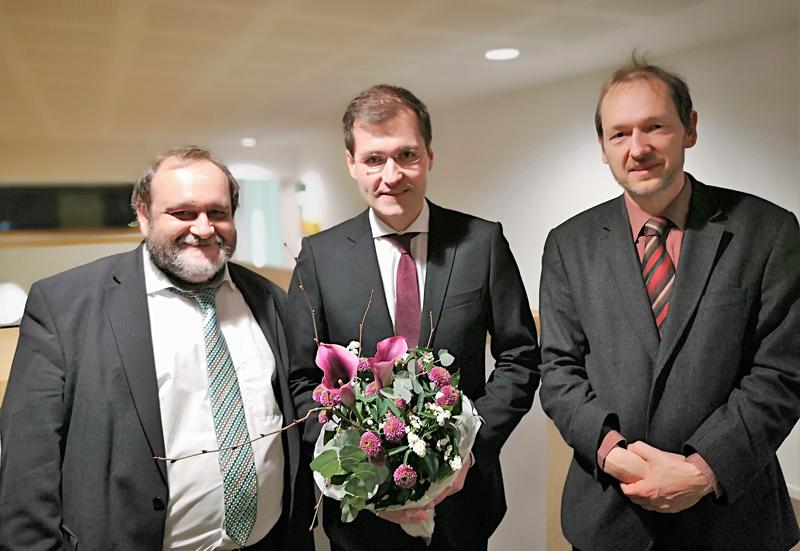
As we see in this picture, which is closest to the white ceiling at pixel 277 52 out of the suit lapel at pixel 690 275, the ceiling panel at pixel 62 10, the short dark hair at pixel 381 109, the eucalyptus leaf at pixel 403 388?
the ceiling panel at pixel 62 10

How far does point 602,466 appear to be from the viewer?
1.64 meters

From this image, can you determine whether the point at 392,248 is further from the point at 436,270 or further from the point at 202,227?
the point at 202,227

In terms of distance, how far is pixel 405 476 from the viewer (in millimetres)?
1475

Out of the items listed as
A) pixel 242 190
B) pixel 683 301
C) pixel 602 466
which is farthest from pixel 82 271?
pixel 683 301

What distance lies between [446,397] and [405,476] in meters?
0.20

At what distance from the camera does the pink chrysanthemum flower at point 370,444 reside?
1479mm

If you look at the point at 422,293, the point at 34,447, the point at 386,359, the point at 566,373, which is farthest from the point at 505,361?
the point at 34,447

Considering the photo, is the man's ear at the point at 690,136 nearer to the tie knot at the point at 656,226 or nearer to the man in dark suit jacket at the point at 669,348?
the man in dark suit jacket at the point at 669,348

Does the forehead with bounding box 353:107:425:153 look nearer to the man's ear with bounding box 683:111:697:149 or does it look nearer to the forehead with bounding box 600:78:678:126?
the forehead with bounding box 600:78:678:126

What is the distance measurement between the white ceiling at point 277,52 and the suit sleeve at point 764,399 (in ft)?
3.49

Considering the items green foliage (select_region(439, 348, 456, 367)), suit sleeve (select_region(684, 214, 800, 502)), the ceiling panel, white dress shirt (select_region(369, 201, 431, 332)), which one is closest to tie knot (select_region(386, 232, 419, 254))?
white dress shirt (select_region(369, 201, 431, 332))

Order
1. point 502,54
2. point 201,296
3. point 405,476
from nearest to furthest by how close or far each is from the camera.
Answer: point 405,476
point 201,296
point 502,54

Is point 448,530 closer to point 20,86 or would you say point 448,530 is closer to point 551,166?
point 551,166

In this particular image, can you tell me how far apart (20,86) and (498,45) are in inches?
64.4
